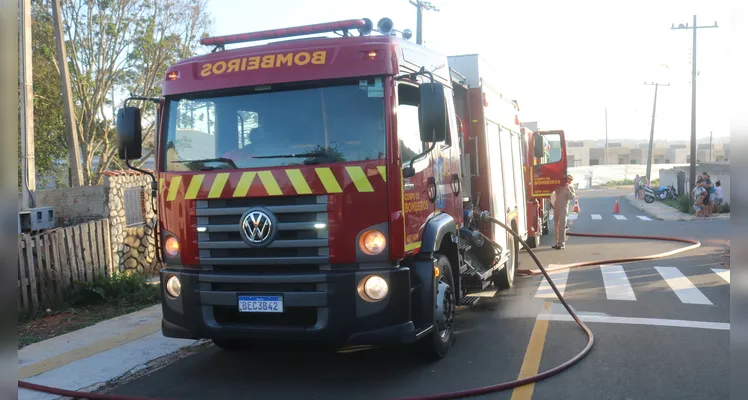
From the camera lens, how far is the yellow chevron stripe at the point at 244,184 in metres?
5.18

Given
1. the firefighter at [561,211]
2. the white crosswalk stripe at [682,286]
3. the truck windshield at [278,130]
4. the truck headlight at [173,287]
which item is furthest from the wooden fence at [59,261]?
the firefighter at [561,211]

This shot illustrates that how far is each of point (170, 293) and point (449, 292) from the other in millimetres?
2601

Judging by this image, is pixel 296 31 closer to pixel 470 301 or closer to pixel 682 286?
pixel 470 301

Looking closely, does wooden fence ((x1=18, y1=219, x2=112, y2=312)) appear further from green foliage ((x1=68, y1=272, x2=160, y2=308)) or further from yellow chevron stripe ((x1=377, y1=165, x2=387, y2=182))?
yellow chevron stripe ((x1=377, y1=165, x2=387, y2=182))

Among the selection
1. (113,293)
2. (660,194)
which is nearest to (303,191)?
(113,293)

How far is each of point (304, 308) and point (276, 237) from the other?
0.63m

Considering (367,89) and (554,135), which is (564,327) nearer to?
(367,89)

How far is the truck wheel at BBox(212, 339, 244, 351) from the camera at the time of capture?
255 inches

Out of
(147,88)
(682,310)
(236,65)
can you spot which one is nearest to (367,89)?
(236,65)

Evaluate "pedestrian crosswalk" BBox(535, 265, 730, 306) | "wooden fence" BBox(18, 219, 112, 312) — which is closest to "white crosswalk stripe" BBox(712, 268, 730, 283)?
"pedestrian crosswalk" BBox(535, 265, 730, 306)

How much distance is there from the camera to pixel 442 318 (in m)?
5.86

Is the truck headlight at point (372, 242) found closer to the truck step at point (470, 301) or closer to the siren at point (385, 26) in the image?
the siren at point (385, 26)

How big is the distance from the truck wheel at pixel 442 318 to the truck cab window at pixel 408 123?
107 cm

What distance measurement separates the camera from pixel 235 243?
521 cm
